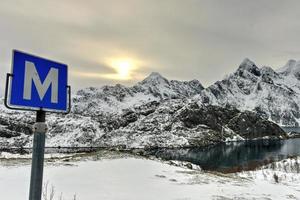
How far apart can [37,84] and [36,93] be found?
97 millimetres

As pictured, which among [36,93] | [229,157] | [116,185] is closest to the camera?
[36,93]

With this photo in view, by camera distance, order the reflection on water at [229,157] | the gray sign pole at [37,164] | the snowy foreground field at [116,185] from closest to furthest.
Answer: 1. the gray sign pole at [37,164]
2. the snowy foreground field at [116,185]
3. the reflection on water at [229,157]

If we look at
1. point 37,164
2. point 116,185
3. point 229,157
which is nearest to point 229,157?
point 229,157

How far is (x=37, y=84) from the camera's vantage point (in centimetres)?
311

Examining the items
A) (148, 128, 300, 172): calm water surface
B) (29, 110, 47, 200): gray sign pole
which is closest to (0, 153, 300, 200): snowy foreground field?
(29, 110, 47, 200): gray sign pole

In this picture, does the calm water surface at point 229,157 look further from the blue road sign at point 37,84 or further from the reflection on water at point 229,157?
the blue road sign at point 37,84

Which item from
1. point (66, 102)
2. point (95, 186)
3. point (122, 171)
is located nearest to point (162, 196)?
point (95, 186)

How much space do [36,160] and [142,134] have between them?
172441 mm

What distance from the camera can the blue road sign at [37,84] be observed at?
2979 millimetres

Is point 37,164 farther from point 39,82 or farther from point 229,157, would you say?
point 229,157

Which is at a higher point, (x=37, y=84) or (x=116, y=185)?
(x=37, y=84)

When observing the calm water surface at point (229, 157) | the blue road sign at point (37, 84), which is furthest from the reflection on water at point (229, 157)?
the blue road sign at point (37, 84)

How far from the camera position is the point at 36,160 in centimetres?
298

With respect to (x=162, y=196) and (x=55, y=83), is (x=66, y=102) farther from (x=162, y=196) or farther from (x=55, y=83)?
(x=162, y=196)
